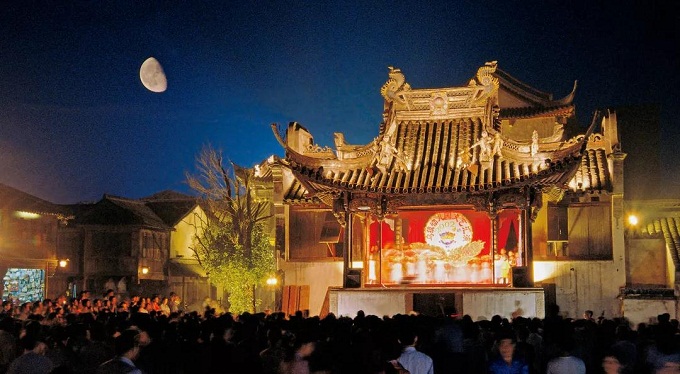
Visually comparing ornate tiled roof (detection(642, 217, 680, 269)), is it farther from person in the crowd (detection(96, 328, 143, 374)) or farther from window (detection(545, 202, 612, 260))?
person in the crowd (detection(96, 328, 143, 374))

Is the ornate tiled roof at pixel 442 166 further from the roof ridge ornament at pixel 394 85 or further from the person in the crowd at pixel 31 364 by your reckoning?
the person in the crowd at pixel 31 364

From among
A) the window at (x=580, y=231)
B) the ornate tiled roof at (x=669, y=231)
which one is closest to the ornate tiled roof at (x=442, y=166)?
the window at (x=580, y=231)

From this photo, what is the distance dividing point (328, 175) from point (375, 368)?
17.8 meters

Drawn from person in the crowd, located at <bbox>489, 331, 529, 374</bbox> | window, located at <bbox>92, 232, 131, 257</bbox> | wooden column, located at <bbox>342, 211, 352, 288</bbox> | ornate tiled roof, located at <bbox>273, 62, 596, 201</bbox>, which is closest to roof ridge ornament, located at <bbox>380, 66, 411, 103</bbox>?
ornate tiled roof, located at <bbox>273, 62, 596, 201</bbox>

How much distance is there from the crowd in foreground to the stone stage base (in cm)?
774

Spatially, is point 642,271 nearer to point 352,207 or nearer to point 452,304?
point 452,304

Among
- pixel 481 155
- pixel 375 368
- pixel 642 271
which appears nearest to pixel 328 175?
pixel 481 155

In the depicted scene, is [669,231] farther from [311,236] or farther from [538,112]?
[311,236]

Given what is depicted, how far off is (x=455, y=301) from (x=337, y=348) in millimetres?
14692

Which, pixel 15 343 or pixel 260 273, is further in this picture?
pixel 260 273

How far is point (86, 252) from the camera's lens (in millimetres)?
45031

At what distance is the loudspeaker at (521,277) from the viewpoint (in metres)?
21.2

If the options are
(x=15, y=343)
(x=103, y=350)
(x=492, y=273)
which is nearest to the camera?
(x=103, y=350)

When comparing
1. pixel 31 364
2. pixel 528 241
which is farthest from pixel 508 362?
pixel 528 241
